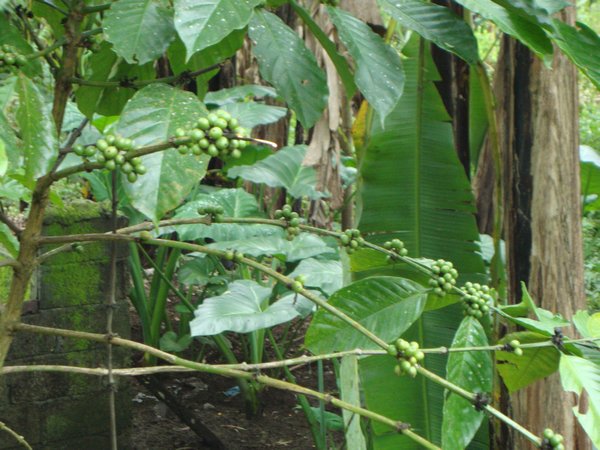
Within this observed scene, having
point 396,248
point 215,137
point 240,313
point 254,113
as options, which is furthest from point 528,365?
point 254,113

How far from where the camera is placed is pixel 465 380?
3.77 ft

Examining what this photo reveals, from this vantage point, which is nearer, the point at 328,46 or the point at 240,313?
the point at 328,46

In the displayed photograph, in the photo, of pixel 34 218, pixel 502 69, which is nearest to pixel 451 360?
pixel 34 218

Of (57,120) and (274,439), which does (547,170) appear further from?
(274,439)

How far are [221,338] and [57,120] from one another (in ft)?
7.34

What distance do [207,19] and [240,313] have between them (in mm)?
1547

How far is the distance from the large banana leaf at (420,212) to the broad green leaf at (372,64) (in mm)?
763

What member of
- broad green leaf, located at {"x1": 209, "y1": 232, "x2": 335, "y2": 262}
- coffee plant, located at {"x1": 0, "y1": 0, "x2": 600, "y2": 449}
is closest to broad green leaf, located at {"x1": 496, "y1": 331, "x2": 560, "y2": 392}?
coffee plant, located at {"x1": 0, "y1": 0, "x2": 600, "y2": 449}

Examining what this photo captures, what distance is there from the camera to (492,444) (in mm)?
1731

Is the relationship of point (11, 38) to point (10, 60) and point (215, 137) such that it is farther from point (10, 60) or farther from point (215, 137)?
point (215, 137)

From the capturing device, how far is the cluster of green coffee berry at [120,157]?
0.79 metres

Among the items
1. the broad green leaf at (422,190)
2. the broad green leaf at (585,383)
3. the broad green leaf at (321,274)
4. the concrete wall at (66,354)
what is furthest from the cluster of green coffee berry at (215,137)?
the concrete wall at (66,354)

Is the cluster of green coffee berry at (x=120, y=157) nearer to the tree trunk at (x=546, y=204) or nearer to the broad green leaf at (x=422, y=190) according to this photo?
the broad green leaf at (x=422, y=190)

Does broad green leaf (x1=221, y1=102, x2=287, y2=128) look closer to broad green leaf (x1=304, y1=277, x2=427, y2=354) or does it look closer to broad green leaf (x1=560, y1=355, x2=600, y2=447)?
broad green leaf (x1=304, y1=277, x2=427, y2=354)
